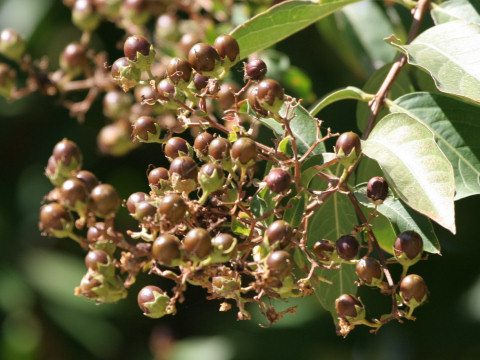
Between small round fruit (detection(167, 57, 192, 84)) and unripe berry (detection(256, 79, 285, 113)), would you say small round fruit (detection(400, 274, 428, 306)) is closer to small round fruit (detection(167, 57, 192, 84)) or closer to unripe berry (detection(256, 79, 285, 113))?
unripe berry (detection(256, 79, 285, 113))

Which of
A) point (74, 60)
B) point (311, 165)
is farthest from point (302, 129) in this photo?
point (74, 60)

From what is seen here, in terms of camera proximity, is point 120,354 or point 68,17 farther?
point 120,354

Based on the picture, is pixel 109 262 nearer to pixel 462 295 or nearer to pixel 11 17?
pixel 462 295

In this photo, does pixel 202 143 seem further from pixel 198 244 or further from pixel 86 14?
pixel 86 14

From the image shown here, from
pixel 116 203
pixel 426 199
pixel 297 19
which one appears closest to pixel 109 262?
pixel 116 203

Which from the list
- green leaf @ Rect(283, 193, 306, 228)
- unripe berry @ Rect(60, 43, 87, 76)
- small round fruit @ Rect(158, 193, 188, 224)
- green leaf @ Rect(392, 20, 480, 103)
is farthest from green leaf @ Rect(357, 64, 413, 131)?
unripe berry @ Rect(60, 43, 87, 76)
